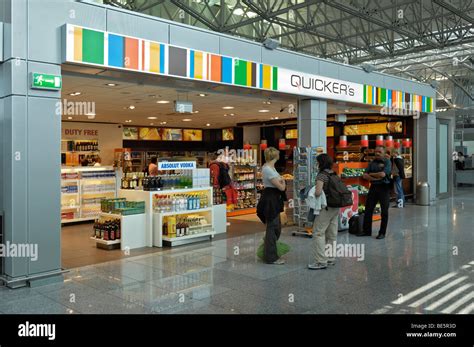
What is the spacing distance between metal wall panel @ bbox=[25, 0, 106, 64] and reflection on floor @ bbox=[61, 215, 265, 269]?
2.85 metres

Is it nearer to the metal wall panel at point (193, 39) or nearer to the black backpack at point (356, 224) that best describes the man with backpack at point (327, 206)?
the black backpack at point (356, 224)

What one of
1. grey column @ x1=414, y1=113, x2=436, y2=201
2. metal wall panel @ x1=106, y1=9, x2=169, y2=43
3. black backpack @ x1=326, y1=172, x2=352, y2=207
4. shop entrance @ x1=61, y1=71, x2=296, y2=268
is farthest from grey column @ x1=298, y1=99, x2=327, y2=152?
grey column @ x1=414, y1=113, x2=436, y2=201

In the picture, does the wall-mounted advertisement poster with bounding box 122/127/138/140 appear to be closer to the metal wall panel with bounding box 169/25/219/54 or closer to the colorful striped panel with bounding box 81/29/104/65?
the metal wall panel with bounding box 169/25/219/54

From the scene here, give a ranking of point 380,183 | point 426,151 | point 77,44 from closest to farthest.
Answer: point 77,44, point 380,183, point 426,151

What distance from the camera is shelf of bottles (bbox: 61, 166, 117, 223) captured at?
33.1 ft

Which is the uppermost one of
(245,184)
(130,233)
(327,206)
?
(245,184)

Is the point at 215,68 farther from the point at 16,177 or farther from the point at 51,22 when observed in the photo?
the point at 16,177

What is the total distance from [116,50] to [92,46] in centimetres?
37

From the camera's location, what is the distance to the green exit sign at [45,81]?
5.16 metres

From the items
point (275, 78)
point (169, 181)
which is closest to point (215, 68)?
point (275, 78)

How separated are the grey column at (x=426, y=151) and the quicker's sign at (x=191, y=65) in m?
3.94

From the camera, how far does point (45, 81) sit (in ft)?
17.2
